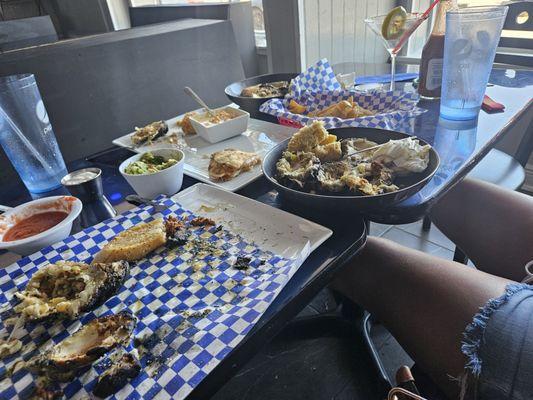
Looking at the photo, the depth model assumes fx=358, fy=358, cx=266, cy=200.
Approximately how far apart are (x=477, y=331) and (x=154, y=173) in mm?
780

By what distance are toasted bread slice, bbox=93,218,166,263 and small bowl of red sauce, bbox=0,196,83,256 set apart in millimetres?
126

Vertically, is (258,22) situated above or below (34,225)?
above

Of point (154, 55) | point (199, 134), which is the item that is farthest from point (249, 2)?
point (199, 134)

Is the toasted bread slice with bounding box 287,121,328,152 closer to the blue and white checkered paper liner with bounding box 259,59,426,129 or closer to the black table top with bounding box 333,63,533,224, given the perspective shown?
the blue and white checkered paper liner with bounding box 259,59,426,129

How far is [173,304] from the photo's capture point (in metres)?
0.62

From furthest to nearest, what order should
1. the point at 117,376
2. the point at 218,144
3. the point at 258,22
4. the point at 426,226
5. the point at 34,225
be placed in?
the point at 258,22
the point at 426,226
the point at 218,144
the point at 34,225
the point at 117,376

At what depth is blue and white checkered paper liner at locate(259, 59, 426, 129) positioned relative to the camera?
1101 millimetres

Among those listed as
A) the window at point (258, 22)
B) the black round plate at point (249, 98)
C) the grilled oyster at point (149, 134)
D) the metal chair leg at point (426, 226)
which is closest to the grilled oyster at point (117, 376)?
the grilled oyster at point (149, 134)

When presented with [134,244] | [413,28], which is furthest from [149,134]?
[413,28]

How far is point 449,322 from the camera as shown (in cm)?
75

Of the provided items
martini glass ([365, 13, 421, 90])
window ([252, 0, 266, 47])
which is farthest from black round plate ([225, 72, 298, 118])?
window ([252, 0, 266, 47])

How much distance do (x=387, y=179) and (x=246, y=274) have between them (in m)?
0.40

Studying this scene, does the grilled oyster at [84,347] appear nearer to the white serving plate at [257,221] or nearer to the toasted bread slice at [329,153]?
the white serving plate at [257,221]

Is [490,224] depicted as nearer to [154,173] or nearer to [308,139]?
[308,139]
